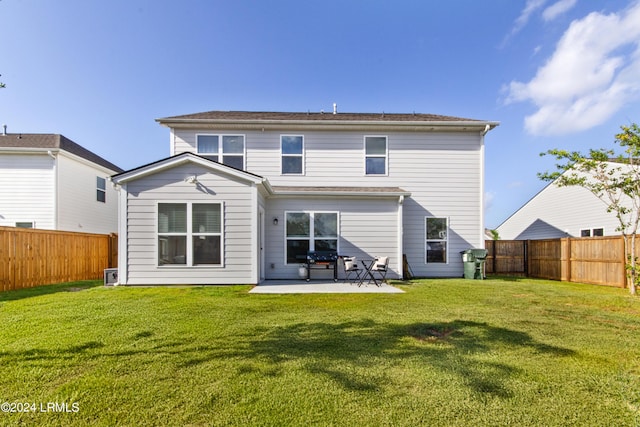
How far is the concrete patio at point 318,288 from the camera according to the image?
24.1 ft

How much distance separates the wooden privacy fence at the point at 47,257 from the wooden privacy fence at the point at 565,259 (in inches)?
601

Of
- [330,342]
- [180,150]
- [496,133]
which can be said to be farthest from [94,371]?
[496,133]

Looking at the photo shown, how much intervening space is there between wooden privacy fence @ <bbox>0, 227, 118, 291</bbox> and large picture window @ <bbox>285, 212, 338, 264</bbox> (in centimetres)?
712

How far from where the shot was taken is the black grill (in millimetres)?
9039

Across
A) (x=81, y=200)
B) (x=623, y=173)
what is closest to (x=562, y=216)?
(x=623, y=173)

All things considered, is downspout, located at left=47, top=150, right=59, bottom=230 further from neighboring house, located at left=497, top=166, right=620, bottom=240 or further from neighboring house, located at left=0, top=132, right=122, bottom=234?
neighboring house, located at left=497, top=166, right=620, bottom=240

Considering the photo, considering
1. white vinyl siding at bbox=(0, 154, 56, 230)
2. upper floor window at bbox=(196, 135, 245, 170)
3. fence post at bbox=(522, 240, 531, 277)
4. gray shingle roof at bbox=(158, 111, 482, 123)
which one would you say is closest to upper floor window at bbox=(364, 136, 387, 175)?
gray shingle roof at bbox=(158, 111, 482, 123)

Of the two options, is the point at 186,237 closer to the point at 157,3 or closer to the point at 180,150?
the point at 180,150

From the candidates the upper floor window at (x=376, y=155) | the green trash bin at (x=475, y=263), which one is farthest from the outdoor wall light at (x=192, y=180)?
the green trash bin at (x=475, y=263)

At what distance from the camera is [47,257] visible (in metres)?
8.93

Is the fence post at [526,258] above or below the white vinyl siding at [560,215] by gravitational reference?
below

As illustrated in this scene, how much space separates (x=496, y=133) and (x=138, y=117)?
14.6 meters

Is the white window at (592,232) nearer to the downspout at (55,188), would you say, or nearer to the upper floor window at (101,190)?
the downspout at (55,188)

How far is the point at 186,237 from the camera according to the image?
806cm
